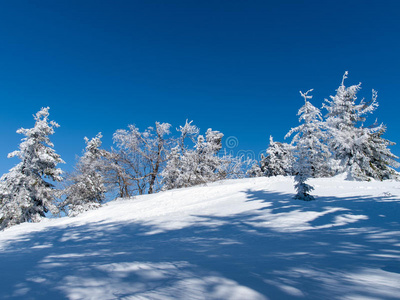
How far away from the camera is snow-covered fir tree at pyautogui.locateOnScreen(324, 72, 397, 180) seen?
2003 cm

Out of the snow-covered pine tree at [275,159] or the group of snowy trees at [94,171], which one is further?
the snow-covered pine tree at [275,159]

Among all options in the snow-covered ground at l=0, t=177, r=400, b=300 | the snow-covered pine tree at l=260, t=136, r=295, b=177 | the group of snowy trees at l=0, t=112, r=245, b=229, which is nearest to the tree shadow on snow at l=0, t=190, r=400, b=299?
the snow-covered ground at l=0, t=177, r=400, b=300

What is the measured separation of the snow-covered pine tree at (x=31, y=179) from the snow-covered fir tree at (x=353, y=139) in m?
23.5

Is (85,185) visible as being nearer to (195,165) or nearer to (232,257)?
(195,165)

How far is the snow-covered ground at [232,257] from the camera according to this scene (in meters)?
2.00

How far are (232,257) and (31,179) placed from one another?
17432mm

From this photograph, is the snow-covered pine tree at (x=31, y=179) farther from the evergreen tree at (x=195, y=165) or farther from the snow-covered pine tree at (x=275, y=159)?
the snow-covered pine tree at (x=275, y=159)

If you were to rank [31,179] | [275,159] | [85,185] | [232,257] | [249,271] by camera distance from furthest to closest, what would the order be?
[275,159] → [85,185] → [31,179] → [232,257] → [249,271]

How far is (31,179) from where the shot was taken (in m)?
15.5

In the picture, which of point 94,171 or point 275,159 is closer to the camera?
point 94,171

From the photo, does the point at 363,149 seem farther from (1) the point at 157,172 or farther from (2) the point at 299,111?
(1) the point at 157,172

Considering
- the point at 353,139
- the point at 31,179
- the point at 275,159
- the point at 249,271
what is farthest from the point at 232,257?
the point at 275,159

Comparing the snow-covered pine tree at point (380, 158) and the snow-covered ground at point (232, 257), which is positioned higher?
the snow-covered pine tree at point (380, 158)

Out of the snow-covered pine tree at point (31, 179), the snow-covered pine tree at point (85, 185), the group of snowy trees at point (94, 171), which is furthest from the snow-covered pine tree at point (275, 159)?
the snow-covered pine tree at point (31, 179)
